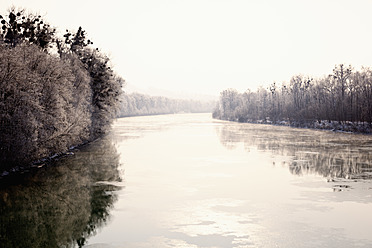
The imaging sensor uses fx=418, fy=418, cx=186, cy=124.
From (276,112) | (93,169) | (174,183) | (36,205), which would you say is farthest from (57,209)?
(276,112)

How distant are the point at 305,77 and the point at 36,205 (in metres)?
127

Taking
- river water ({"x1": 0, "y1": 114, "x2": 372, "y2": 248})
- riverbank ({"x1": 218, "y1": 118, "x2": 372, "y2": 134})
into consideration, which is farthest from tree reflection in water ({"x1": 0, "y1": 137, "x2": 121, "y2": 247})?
riverbank ({"x1": 218, "y1": 118, "x2": 372, "y2": 134})

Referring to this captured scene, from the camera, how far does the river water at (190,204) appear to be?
1341cm

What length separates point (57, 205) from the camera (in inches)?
734

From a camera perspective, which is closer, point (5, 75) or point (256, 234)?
point (256, 234)

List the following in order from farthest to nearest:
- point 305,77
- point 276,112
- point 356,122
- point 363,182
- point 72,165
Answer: point 305,77, point 276,112, point 356,122, point 72,165, point 363,182

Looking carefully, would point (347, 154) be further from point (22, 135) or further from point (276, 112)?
point (276, 112)

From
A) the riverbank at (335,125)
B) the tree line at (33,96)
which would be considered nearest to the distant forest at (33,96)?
the tree line at (33,96)

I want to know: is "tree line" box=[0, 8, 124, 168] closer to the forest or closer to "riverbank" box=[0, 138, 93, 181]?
"riverbank" box=[0, 138, 93, 181]

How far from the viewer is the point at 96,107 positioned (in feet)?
184

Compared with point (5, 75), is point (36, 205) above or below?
below

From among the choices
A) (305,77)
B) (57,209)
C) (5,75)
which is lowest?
(57,209)

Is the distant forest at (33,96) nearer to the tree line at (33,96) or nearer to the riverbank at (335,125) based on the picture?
the tree line at (33,96)

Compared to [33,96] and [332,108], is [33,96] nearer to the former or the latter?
[33,96]
